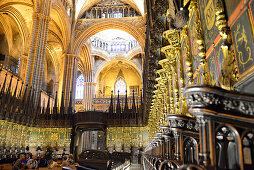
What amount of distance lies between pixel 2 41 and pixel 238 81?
19067 mm

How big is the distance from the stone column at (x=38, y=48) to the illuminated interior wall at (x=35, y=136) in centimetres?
213

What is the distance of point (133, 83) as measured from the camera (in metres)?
27.9

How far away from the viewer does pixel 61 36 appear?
18875 mm

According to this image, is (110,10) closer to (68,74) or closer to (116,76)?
(68,74)

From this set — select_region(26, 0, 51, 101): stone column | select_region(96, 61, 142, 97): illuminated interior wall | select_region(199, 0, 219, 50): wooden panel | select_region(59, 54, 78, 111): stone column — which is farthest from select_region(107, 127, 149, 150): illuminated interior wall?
select_region(96, 61, 142, 97): illuminated interior wall

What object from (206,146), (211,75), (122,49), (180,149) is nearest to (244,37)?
(211,75)

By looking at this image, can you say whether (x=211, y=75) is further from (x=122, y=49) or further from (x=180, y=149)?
(x=122, y=49)

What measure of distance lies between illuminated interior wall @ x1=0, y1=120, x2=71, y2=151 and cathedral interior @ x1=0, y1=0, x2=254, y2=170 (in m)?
0.06

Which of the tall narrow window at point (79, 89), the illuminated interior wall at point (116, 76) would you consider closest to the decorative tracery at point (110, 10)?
the illuminated interior wall at point (116, 76)

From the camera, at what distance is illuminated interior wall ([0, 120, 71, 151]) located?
9.42m

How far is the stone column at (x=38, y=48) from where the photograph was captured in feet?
37.5

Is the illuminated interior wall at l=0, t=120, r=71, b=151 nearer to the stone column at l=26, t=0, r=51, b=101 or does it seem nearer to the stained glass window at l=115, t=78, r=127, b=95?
the stone column at l=26, t=0, r=51, b=101

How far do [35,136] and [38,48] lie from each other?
4952mm


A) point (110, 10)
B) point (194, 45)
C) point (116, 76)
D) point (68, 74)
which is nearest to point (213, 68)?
point (194, 45)
